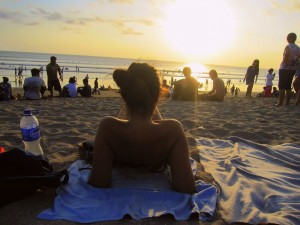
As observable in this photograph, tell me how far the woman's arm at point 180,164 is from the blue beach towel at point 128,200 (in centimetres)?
7

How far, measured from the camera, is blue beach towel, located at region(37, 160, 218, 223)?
2.44 meters

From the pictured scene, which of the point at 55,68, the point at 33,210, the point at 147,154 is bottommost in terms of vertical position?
the point at 33,210

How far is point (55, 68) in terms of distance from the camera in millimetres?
12266

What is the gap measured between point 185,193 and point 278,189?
102 cm

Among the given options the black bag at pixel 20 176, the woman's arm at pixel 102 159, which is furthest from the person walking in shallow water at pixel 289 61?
the black bag at pixel 20 176

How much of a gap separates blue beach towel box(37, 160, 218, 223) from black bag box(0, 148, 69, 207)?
199 millimetres

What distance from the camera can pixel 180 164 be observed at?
274 cm

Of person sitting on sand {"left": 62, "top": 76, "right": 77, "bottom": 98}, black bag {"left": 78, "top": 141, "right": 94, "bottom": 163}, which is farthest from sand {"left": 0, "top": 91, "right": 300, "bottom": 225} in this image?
person sitting on sand {"left": 62, "top": 76, "right": 77, "bottom": 98}

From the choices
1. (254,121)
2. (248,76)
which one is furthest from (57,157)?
(248,76)

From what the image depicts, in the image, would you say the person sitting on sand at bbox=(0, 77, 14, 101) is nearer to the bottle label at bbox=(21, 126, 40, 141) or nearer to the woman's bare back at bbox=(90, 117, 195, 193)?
the bottle label at bbox=(21, 126, 40, 141)

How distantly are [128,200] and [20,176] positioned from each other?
93 centimetres

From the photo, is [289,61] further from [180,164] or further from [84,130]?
[180,164]

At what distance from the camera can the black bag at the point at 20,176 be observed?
99.8 inches

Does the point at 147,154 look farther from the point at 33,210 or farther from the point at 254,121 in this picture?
the point at 254,121
